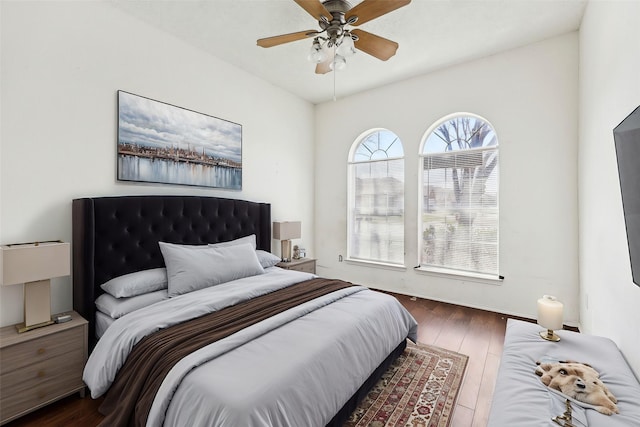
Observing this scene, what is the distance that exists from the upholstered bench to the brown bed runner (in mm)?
1317

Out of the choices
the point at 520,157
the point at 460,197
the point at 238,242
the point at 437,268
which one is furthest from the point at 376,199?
the point at 238,242

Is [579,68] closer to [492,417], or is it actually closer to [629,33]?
[629,33]

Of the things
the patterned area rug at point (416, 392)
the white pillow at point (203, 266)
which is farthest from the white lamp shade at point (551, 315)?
the white pillow at point (203, 266)

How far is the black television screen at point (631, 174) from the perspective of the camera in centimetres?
111

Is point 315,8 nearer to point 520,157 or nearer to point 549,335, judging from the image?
point 549,335

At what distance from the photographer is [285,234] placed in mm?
3939

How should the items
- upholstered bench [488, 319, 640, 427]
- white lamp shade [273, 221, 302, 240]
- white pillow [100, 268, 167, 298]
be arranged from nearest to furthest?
1. upholstered bench [488, 319, 640, 427]
2. white pillow [100, 268, 167, 298]
3. white lamp shade [273, 221, 302, 240]

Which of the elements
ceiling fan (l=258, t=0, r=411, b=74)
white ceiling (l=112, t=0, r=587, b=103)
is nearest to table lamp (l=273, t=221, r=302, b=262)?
white ceiling (l=112, t=0, r=587, b=103)

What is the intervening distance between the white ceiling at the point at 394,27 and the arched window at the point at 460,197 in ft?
2.81

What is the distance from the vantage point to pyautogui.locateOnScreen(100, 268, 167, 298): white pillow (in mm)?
2188

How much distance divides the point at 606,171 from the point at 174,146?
141 inches

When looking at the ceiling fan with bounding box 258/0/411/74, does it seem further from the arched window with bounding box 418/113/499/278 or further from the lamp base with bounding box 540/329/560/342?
the lamp base with bounding box 540/329/560/342

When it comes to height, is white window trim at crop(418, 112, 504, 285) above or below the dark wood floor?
above

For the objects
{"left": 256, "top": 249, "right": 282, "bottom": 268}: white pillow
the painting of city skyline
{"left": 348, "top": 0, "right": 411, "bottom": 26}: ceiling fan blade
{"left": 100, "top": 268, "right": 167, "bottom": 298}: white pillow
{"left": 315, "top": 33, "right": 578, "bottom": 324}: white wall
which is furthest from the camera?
{"left": 256, "top": 249, "right": 282, "bottom": 268}: white pillow
